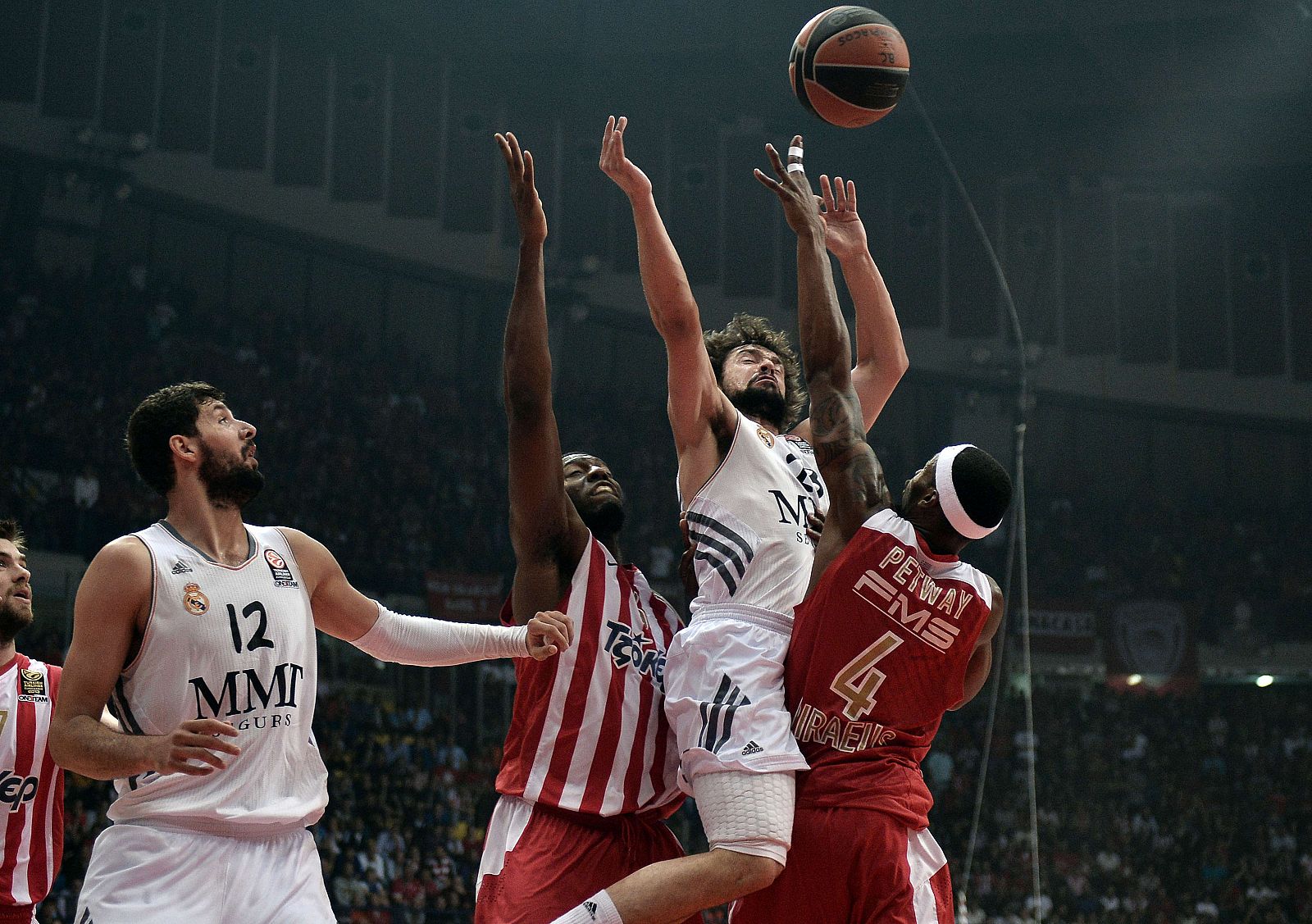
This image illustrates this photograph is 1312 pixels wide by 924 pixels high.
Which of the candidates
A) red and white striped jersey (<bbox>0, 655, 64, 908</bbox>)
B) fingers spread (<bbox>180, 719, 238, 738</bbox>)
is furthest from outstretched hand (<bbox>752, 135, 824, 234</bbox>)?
red and white striped jersey (<bbox>0, 655, 64, 908</bbox>)

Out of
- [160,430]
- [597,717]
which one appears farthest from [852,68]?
[160,430]

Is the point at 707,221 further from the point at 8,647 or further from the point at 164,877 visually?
the point at 164,877

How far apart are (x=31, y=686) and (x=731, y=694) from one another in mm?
3066

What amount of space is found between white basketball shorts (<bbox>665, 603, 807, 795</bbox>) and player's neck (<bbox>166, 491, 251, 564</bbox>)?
1.39 meters

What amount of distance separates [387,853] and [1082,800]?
11361 millimetres

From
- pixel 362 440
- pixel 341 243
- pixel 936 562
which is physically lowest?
pixel 936 562

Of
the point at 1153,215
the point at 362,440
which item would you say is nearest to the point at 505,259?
the point at 362,440

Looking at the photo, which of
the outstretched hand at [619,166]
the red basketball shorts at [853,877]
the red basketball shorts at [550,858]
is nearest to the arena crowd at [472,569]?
the red basketball shorts at [550,858]

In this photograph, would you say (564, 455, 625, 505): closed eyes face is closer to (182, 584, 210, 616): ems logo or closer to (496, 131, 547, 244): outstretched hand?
(496, 131, 547, 244): outstretched hand

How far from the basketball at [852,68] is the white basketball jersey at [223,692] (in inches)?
121

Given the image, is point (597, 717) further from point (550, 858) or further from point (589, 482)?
point (589, 482)

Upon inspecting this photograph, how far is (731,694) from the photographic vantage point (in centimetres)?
420

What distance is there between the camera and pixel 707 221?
2258 centimetres

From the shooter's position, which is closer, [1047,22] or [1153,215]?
[1047,22]
